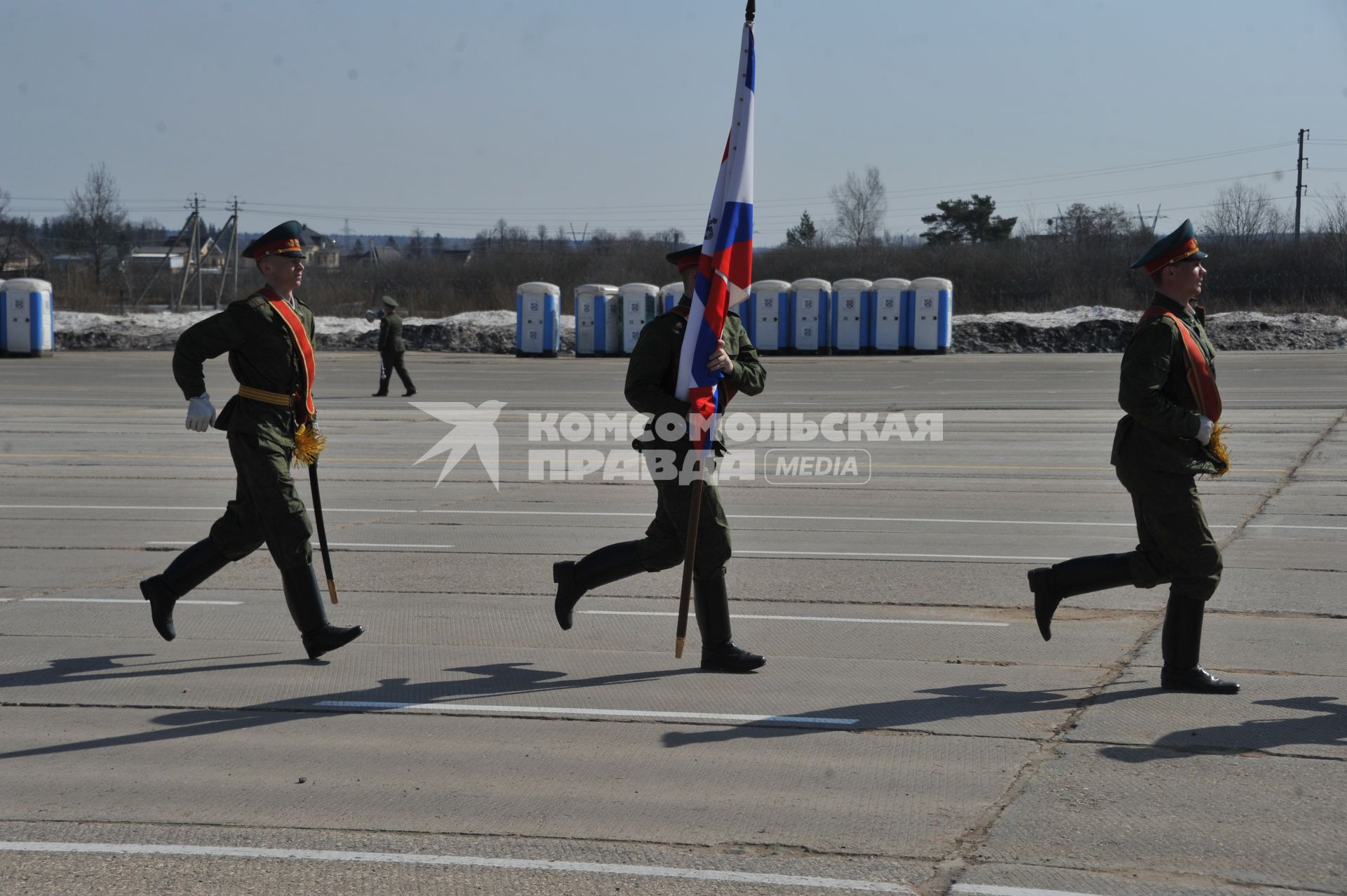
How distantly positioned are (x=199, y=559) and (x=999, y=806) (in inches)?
159

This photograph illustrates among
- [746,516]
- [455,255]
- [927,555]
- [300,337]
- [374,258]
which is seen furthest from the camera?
[455,255]

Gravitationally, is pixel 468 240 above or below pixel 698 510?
above

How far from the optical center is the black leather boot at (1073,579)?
20.8 ft

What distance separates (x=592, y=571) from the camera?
6.79 m

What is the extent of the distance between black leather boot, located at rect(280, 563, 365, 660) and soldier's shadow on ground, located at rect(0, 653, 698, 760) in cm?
21

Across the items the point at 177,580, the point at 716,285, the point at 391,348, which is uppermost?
the point at 716,285

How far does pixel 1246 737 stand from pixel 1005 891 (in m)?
1.92

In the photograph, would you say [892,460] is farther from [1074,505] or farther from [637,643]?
[637,643]

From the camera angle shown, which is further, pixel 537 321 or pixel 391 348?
pixel 537 321

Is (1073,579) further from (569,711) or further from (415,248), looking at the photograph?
(415,248)

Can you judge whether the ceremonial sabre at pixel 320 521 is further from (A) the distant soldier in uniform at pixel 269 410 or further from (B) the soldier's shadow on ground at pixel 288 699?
(B) the soldier's shadow on ground at pixel 288 699

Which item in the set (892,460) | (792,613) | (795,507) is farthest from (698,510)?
(892,460)

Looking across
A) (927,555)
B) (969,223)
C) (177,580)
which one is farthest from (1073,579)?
(969,223)

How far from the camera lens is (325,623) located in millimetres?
6672
